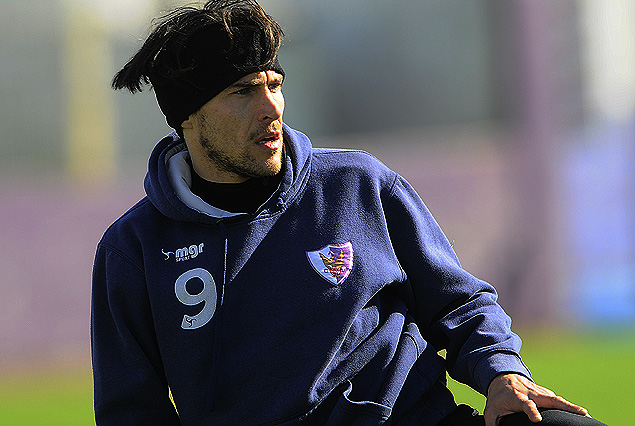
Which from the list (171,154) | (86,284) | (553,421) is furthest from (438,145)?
(553,421)

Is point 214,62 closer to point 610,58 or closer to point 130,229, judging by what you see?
point 130,229

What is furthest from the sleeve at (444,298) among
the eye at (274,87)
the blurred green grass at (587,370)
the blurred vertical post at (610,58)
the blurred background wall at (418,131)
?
the blurred vertical post at (610,58)

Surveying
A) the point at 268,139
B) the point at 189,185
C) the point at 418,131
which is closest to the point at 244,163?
the point at 268,139

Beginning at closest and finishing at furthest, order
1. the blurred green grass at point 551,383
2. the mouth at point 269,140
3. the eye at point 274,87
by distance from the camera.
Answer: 1. the mouth at point 269,140
2. the eye at point 274,87
3. the blurred green grass at point 551,383

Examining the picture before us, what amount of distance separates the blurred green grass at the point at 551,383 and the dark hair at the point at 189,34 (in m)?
3.24

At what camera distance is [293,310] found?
281cm

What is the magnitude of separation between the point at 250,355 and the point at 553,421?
878mm

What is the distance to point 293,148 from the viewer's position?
3043 mm

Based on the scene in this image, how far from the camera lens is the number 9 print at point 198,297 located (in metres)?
2.86

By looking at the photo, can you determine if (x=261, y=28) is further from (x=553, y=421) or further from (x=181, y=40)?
(x=553, y=421)

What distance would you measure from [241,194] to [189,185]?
181 millimetres

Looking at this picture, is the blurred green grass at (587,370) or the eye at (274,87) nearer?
the eye at (274,87)

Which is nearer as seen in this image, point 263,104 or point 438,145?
point 263,104

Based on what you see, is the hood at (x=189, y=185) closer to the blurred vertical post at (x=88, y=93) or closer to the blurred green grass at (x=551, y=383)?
the blurred green grass at (x=551, y=383)
